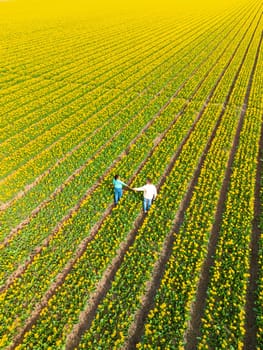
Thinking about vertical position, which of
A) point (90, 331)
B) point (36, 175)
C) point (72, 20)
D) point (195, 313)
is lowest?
point (195, 313)

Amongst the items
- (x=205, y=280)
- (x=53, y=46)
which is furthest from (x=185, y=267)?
(x=53, y=46)

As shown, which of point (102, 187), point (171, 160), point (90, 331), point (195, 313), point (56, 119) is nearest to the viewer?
point (90, 331)

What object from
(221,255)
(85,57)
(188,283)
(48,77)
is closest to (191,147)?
(221,255)

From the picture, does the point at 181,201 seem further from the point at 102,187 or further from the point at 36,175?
the point at 36,175

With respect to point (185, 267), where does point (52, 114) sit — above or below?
above

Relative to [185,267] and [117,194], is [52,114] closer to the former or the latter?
[117,194]

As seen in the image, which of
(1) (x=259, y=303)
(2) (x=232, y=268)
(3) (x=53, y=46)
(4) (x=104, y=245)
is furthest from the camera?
(3) (x=53, y=46)

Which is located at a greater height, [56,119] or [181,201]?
[56,119]

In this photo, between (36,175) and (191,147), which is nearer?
(36,175)

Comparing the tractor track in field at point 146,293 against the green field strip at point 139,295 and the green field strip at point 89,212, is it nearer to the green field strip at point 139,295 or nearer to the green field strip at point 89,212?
the green field strip at point 139,295
